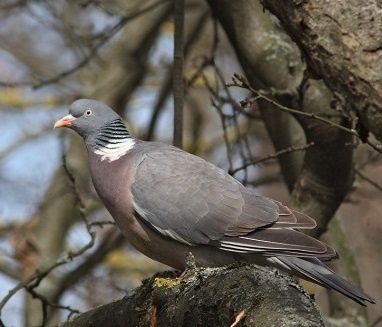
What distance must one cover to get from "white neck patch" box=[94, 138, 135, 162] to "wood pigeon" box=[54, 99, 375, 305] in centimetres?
2

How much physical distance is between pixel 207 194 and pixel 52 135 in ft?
14.6

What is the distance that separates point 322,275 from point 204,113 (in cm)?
413

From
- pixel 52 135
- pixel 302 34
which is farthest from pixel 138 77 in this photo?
pixel 302 34

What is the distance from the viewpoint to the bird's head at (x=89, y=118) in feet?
15.0

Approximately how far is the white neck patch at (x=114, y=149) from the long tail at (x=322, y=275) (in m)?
0.97

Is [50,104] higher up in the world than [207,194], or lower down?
lower down

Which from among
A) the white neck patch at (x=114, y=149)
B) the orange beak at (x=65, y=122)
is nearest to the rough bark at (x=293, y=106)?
the white neck patch at (x=114, y=149)

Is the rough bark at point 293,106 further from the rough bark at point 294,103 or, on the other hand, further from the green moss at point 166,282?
the green moss at point 166,282

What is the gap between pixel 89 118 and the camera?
4.59m

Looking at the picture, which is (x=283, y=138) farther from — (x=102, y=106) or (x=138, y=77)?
(x=138, y=77)

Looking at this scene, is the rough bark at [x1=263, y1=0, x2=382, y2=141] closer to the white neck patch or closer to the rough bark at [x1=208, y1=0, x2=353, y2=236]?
the rough bark at [x1=208, y1=0, x2=353, y2=236]

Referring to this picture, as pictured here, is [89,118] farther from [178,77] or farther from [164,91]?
[164,91]

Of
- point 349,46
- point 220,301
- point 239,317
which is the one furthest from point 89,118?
point 239,317

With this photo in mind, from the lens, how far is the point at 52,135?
332 inches
